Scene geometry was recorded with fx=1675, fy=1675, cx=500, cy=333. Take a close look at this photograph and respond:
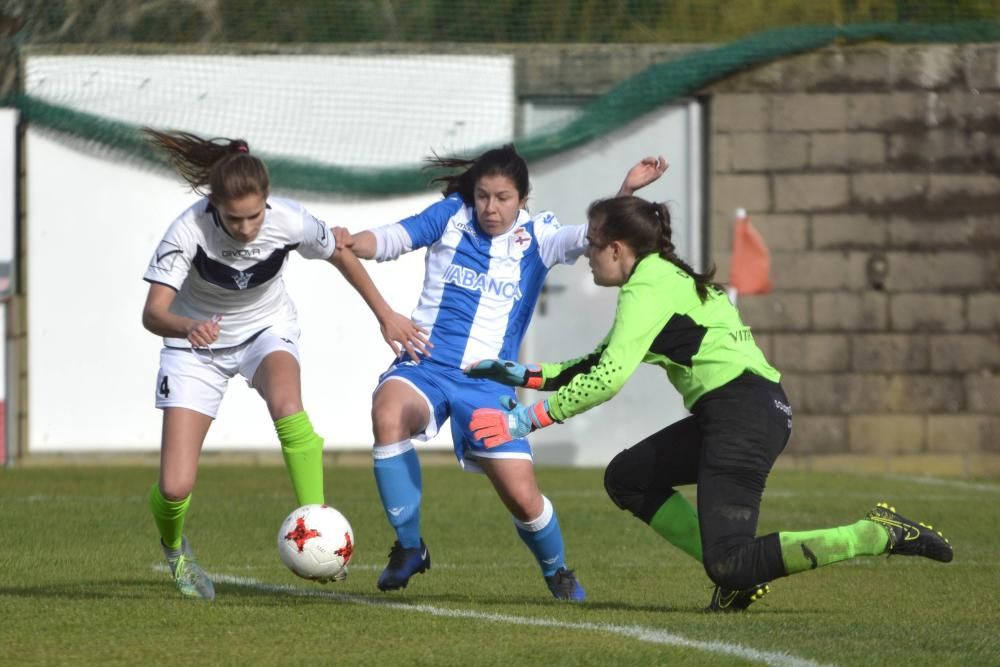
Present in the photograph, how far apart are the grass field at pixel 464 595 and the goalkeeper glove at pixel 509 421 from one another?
65 cm

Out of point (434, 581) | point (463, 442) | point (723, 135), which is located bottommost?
point (434, 581)

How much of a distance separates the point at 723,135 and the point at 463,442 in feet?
27.0

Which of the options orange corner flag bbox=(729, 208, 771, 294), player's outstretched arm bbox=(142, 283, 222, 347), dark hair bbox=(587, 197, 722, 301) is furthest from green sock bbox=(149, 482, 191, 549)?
orange corner flag bbox=(729, 208, 771, 294)

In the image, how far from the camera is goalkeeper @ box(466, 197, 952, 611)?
591 centimetres

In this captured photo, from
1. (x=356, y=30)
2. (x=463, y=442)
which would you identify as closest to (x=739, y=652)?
(x=463, y=442)

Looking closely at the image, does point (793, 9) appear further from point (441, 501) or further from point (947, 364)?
point (441, 501)

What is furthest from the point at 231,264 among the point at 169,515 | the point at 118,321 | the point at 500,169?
the point at 118,321

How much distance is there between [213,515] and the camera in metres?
10.3

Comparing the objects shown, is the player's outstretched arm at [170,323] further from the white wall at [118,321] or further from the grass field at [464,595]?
the white wall at [118,321]

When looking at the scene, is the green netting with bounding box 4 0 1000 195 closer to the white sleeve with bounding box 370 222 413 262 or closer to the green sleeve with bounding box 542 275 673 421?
the white sleeve with bounding box 370 222 413 262

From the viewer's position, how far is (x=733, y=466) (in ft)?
19.8

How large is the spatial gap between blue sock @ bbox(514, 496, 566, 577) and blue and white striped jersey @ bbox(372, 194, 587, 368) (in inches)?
28.6

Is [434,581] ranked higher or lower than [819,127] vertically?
lower

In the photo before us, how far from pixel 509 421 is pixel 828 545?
3.95ft
